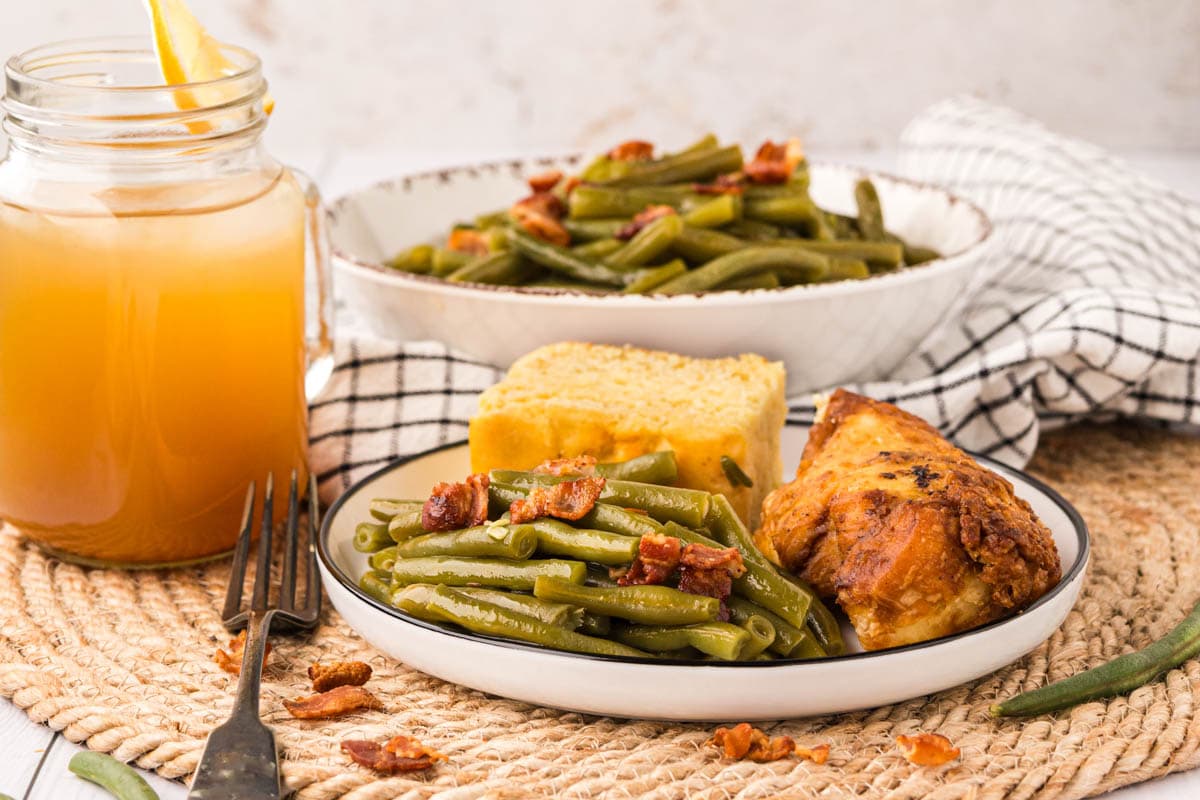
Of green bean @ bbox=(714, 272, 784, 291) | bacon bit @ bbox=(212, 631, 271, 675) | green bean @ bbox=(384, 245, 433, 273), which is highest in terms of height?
green bean @ bbox=(714, 272, 784, 291)

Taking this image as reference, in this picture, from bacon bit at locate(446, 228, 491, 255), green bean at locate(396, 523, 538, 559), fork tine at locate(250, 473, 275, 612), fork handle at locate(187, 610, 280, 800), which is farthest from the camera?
bacon bit at locate(446, 228, 491, 255)

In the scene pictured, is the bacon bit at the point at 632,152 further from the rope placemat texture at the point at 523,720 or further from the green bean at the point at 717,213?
the rope placemat texture at the point at 523,720

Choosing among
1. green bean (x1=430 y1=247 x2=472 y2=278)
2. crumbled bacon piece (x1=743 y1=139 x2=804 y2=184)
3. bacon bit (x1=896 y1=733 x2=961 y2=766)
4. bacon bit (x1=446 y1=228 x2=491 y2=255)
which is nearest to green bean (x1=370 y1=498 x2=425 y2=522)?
bacon bit (x1=896 y1=733 x2=961 y2=766)

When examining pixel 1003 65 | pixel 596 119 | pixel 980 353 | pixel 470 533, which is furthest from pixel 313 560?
pixel 1003 65

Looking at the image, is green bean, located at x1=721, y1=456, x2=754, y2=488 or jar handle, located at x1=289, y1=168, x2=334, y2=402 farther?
jar handle, located at x1=289, y1=168, x2=334, y2=402

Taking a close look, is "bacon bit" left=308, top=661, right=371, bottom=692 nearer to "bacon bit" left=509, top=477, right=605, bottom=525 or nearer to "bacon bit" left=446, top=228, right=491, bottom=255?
"bacon bit" left=509, top=477, right=605, bottom=525

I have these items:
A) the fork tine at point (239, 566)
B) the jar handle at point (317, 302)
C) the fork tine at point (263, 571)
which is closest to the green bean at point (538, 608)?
the fork tine at point (263, 571)

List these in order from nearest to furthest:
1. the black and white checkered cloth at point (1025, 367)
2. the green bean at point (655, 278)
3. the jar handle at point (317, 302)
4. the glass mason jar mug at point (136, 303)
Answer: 1. the glass mason jar mug at point (136, 303)
2. the jar handle at point (317, 302)
3. the black and white checkered cloth at point (1025, 367)
4. the green bean at point (655, 278)
